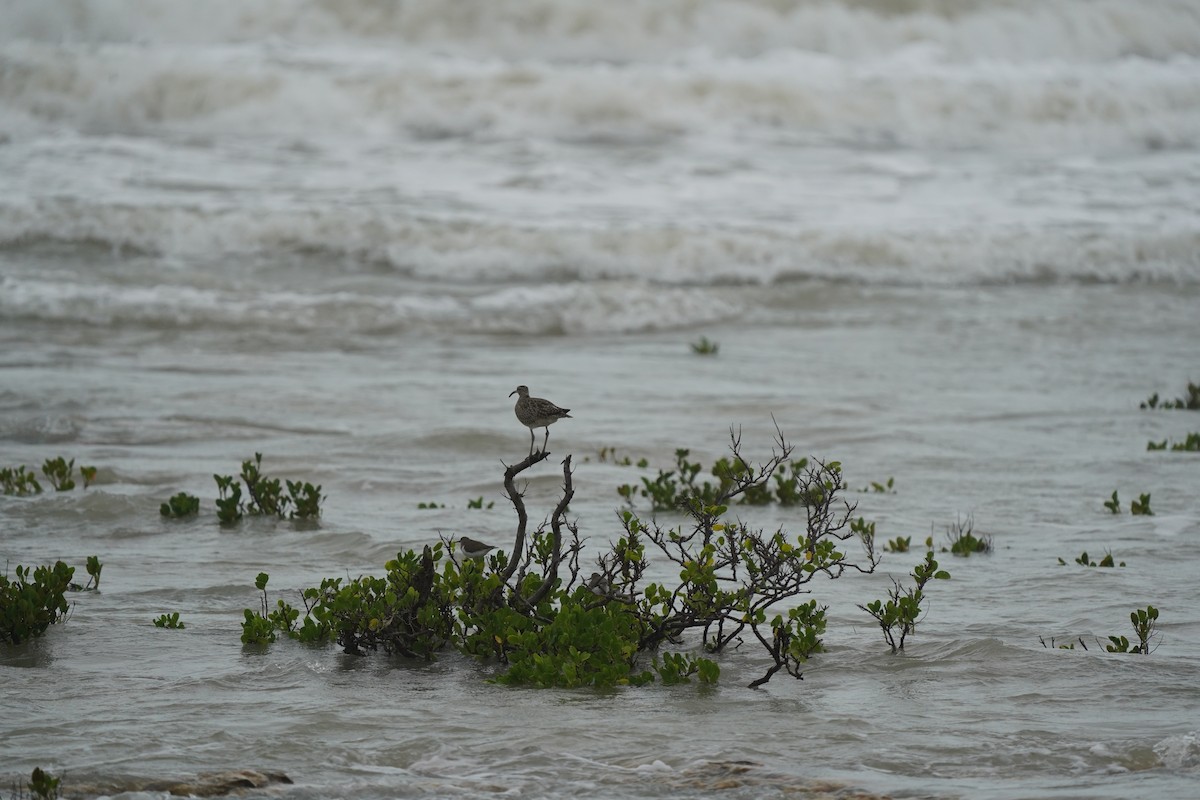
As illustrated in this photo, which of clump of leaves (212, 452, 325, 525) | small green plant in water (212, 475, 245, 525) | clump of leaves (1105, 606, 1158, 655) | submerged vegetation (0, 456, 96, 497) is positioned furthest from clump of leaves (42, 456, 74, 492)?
clump of leaves (1105, 606, 1158, 655)

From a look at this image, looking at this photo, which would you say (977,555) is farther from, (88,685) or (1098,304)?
(1098,304)

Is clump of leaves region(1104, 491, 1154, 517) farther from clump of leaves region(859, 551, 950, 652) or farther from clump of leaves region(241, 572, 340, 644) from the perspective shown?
clump of leaves region(241, 572, 340, 644)

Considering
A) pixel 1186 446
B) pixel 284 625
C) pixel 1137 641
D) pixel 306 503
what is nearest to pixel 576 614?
pixel 284 625

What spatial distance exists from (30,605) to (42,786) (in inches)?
69.5

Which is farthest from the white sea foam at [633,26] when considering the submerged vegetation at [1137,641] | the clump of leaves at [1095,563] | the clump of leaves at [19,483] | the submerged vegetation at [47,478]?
the submerged vegetation at [1137,641]

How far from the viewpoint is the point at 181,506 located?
311 inches

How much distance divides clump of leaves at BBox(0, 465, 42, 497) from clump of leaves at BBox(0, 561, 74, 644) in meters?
2.79

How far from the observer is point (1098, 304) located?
19062mm

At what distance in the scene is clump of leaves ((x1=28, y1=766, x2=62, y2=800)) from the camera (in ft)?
12.6

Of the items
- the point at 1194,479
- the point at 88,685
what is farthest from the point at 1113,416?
the point at 88,685

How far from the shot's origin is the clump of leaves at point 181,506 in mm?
7879

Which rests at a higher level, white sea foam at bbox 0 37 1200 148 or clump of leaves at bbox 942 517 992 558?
white sea foam at bbox 0 37 1200 148

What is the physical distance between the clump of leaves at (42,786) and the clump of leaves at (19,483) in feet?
15.7

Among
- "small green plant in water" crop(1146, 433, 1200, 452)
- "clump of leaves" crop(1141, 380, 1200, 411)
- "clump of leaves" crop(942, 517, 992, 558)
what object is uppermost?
"clump of leaves" crop(1141, 380, 1200, 411)
